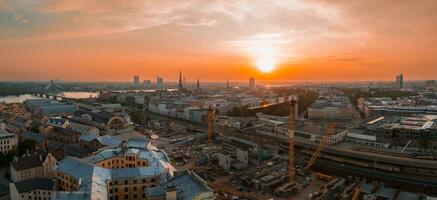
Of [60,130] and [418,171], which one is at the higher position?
[60,130]

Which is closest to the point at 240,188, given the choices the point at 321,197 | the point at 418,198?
the point at 321,197

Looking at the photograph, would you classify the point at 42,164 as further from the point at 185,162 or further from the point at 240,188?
the point at 240,188

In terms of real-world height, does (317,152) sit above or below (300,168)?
above

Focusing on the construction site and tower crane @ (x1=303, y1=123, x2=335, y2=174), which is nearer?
the construction site

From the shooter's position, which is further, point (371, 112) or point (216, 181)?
point (371, 112)

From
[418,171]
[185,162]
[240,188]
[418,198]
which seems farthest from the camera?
[185,162]

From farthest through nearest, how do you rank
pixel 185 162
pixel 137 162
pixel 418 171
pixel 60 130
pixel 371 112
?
pixel 371 112 → pixel 60 130 → pixel 185 162 → pixel 418 171 → pixel 137 162

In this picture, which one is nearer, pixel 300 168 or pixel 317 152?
pixel 300 168

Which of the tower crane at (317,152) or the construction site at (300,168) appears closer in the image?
the construction site at (300,168)
